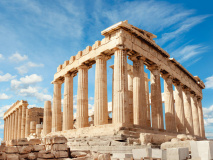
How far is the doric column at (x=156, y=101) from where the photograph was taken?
1060 inches

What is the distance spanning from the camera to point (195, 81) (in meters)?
Result: 40.2

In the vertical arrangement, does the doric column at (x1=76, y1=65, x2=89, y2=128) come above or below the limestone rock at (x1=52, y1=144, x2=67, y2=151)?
above

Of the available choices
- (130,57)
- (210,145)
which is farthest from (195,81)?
(210,145)

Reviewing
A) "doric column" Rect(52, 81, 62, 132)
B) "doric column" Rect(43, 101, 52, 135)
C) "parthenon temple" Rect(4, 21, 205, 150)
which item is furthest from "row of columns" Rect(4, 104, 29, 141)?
"doric column" Rect(52, 81, 62, 132)

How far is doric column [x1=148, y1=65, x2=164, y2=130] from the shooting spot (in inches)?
1060

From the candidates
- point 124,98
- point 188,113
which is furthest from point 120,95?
point 188,113

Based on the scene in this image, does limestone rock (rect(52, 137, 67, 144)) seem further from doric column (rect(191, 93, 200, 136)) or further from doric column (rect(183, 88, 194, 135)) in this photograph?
doric column (rect(191, 93, 200, 136))

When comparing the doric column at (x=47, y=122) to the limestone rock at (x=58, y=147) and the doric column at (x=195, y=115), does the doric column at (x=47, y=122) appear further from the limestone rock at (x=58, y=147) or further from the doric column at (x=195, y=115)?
the doric column at (x=195, y=115)

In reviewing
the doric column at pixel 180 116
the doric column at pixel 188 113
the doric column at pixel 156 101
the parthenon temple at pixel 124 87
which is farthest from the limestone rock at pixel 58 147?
the doric column at pixel 188 113

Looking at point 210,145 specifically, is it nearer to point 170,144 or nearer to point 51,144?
point 170,144

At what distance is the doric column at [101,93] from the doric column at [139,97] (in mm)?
2790

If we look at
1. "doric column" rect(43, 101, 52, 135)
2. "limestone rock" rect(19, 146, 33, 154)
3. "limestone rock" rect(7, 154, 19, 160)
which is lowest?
"limestone rock" rect(7, 154, 19, 160)

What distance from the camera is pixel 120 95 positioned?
859 inches

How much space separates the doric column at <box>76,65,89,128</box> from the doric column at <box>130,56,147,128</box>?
5681mm
